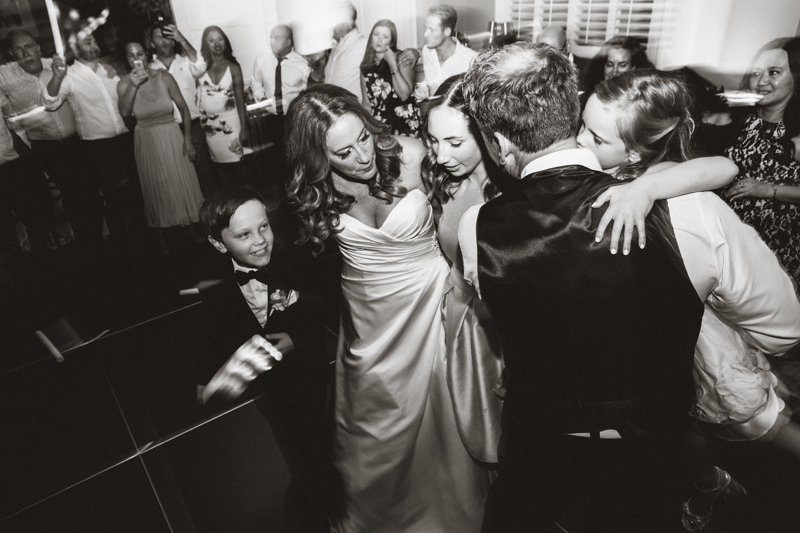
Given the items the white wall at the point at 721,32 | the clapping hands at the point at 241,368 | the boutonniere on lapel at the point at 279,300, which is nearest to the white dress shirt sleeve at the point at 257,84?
the boutonniere on lapel at the point at 279,300

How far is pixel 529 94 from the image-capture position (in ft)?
3.25

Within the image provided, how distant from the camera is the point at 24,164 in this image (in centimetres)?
333

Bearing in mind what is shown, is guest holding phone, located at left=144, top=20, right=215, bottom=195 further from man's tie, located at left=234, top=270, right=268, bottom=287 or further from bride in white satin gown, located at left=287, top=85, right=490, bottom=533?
man's tie, located at left=234, top=270, right=268, bottom=287

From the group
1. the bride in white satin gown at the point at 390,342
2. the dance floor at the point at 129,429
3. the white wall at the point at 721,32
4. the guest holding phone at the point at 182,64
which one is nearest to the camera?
the bride in white satin gown at the point at 390,342

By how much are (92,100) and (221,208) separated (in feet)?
8.23

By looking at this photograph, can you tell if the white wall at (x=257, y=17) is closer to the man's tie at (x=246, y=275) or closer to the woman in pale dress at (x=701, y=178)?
the man's tie at (x=246, y=275)

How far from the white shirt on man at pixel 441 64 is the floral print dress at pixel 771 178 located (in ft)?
7.02

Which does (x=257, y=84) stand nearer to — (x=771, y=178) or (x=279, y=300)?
(x=279, y=300)

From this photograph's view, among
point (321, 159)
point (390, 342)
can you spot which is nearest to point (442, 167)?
point (321, 159)

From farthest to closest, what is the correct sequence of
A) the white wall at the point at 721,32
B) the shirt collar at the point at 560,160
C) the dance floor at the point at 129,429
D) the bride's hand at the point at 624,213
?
the white wall at the point at 721,32, the dance floor at the point at 129,429, the shirt collar at the point at 560,160, the bride's hand at the point at 624,213

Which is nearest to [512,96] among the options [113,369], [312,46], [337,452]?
[337,452]

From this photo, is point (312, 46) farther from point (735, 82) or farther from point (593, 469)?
point (593, 469)

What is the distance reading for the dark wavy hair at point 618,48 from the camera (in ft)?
10.4

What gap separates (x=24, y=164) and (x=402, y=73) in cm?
274
